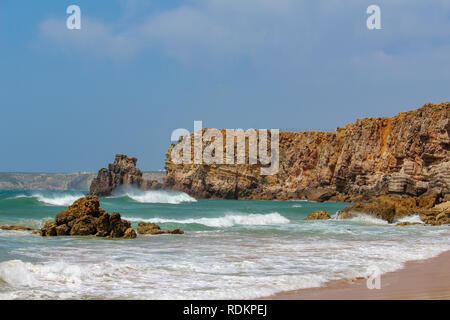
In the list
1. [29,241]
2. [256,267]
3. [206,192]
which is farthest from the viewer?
[206,192]

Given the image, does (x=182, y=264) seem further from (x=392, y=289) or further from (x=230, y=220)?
(x=230, y=220)

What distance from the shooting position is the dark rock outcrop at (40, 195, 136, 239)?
14.6m

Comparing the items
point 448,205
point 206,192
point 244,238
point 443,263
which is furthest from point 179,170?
point 443,263

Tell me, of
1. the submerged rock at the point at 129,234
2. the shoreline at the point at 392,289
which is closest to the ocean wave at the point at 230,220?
the submerged rock at the point at 129,234

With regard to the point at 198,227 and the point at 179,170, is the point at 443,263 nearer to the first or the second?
the point at 198,227

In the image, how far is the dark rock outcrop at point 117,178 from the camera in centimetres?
8500

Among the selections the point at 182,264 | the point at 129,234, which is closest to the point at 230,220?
the point at 129,234

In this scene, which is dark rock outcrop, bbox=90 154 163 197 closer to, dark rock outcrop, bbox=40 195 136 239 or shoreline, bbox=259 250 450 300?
dark rock outcrop, bbox=40 195 136 239

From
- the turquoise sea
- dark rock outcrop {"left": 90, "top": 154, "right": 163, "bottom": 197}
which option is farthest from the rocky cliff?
the turquoise sea

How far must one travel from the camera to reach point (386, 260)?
10195mm

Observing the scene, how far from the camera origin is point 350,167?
229ft

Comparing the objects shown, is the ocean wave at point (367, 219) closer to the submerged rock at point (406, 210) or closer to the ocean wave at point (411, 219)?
the submerged rock at point (406, 210)

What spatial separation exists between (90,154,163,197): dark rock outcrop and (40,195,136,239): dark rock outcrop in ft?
231
